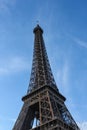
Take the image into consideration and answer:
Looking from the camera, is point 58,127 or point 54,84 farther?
point 54,84

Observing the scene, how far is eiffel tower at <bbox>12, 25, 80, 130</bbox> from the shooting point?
49016mm

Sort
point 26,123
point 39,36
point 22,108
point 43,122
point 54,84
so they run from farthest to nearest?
point 39,36
point 54,84
point 22,108
point 26,123
point 43,122

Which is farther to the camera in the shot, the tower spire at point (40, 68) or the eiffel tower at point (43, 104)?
the tower spire at point (40, 68)

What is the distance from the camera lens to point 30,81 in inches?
2640

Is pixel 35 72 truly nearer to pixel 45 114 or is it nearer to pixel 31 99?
pixel 31 99

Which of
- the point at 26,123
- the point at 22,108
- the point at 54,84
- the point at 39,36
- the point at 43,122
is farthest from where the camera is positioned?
the point at 39,36

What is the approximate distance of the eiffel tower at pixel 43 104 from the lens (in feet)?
161

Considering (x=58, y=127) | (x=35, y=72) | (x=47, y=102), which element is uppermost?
(x=35, y=72)

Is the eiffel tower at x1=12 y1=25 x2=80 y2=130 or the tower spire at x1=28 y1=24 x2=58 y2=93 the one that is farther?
the tower spire at x1=28 y1=24 x2=58 y2=93

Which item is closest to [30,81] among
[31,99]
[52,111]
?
[31,99]

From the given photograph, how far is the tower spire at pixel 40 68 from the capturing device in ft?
212

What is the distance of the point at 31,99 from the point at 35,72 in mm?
10307

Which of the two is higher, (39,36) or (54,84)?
(39,36)

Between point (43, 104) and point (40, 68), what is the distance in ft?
52.5
